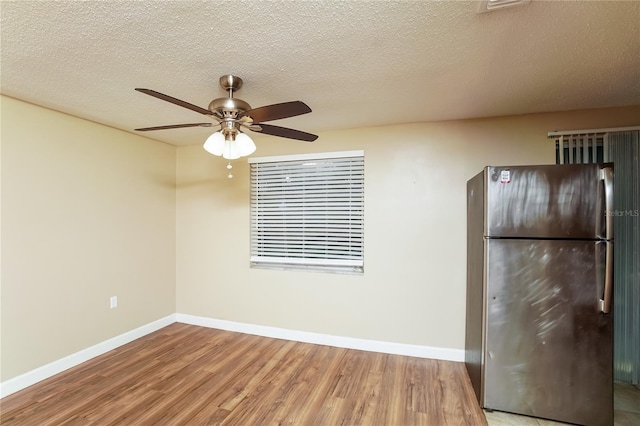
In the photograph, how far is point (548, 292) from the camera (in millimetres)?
1995

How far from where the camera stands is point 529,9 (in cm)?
130

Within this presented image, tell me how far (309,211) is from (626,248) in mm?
2940

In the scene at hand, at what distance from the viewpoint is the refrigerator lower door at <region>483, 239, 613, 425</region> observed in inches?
76.0

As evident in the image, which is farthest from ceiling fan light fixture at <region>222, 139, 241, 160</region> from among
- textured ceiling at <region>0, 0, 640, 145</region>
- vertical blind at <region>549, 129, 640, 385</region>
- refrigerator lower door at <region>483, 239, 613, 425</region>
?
vertical blind at <region>549, 129, 640, 385</region>

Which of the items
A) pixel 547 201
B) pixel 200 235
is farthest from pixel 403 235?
pixel 200 235

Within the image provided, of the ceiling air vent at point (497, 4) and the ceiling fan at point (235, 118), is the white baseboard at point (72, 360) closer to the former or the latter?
the ceiling fan at point (235, 118)

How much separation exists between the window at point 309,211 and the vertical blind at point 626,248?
2.23 meters

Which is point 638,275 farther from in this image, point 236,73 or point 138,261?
point 138,261

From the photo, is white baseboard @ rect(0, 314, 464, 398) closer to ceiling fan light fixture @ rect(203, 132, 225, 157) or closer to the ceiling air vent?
ceiling fan light fixture @ rect(203, 132, 225, 157)

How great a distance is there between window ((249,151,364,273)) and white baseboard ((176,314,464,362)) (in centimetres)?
76

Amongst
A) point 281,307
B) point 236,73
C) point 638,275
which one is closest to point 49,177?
point 236,73

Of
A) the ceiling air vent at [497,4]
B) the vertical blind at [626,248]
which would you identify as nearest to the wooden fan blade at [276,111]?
the ceiling air vent at [497,4]

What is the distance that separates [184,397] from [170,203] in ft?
7.95

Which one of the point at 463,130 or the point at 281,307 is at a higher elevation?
the point at 463,130
